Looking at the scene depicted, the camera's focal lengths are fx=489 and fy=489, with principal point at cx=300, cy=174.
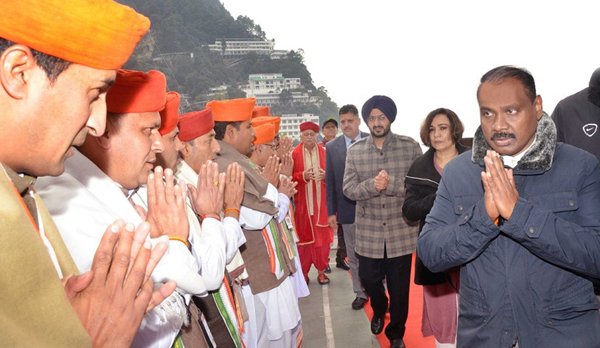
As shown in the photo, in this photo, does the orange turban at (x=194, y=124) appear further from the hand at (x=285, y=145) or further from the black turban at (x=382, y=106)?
the hand at (x=285, y=145)

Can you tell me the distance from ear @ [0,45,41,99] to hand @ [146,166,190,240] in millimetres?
766

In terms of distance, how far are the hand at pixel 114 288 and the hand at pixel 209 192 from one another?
116cm

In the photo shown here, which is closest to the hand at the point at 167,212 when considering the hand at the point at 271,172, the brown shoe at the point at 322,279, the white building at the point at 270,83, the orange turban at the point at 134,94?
the orange turban at the point at 134,94

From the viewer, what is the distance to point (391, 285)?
14.6 feet

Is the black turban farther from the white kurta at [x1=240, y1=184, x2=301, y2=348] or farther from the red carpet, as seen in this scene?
the red carpet

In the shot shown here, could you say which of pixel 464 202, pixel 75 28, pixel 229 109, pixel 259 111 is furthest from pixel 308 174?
pixel 75 28

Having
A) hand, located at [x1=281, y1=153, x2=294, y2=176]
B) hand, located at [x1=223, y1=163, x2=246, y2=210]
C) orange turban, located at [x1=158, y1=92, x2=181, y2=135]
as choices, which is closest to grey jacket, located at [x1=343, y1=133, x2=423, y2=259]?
hand, located at [x1=281, y1=153, x2=294, y2=176]

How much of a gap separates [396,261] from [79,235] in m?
3.52

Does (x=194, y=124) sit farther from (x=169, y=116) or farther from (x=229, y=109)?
(x=229, y=109)

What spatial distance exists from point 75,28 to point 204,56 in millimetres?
11910

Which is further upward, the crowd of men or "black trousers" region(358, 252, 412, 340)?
the crowd of men

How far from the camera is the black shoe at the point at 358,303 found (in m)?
5.36

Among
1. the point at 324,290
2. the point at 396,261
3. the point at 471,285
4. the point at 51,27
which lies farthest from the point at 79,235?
the point at 324,290

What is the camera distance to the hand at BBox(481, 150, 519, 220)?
68.8 inches
